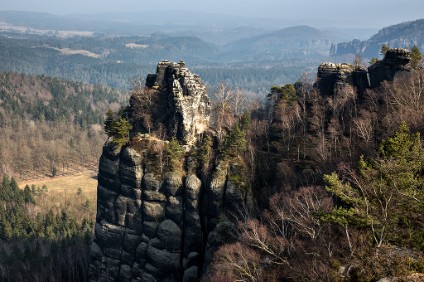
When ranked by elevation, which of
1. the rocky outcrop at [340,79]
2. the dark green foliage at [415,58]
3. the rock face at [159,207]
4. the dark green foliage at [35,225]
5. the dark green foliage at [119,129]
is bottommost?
the dark green foliage at [35,225]

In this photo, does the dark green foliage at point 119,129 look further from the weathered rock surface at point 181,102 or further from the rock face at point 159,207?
the weathered rock surface at point 181,102

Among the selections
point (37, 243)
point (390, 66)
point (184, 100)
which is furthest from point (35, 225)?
point (390, 66)

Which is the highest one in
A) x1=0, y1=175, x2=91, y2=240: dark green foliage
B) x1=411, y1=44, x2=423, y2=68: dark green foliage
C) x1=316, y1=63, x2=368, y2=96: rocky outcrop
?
x1=411, y1=44, x2=423, y2=68: dark green foliage

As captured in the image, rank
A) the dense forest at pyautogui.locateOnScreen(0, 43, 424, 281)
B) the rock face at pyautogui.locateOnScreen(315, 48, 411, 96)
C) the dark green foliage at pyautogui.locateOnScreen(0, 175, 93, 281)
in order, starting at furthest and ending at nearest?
the dark green foliage at pyautogui.locateOnScreen(0, 175, 93, 281), the rock face at pyautogui.locateOnScreen(315, 48, 411, 96), the dense forest at pyautogui.locateOnScreen(0, 43, 424, 281)

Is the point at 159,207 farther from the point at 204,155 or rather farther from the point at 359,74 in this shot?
the point at 359,74

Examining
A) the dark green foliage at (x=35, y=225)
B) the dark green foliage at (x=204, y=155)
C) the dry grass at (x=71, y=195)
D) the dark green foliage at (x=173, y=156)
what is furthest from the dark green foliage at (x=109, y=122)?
the dry grass at (x=71, y=195)

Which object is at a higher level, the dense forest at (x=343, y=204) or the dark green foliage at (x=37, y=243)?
the dense forest at (x=343, y=204)

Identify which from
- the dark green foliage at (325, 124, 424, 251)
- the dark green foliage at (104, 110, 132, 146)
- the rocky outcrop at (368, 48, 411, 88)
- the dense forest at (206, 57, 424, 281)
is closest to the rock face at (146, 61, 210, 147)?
the dark green foliage at (104, 110, 132, 146)

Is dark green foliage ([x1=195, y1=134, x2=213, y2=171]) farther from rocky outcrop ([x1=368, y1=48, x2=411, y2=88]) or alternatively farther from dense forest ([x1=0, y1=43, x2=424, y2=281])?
rocky outcrop ([x1=368, y1=48, x2=411, y2=88])

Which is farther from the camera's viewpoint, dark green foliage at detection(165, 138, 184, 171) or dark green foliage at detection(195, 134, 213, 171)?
dark green foliage at detection(195, 134, 213, 171)
